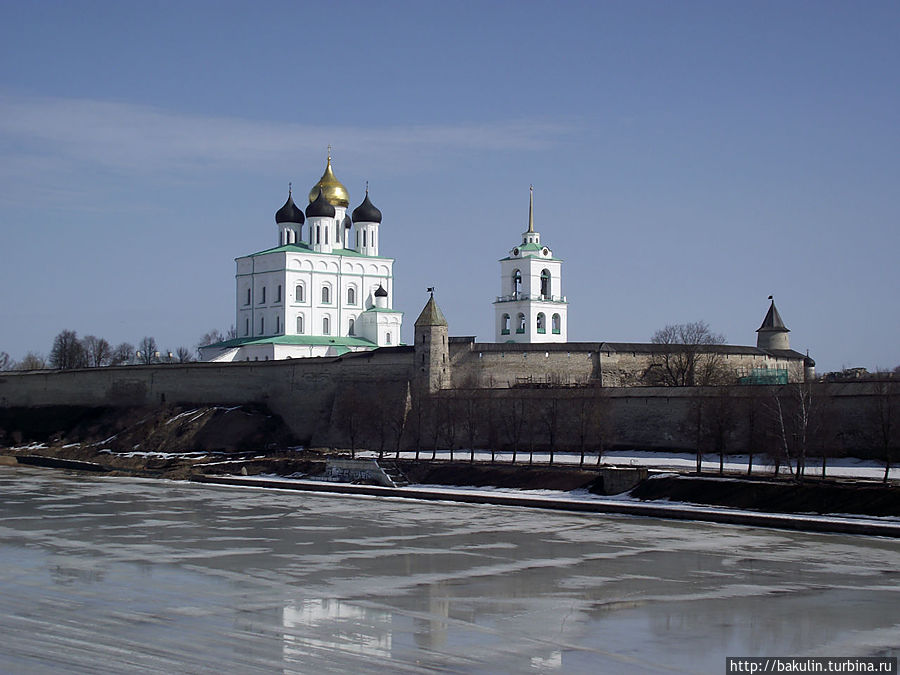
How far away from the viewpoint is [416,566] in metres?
16.7

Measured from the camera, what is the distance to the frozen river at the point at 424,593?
11453mm

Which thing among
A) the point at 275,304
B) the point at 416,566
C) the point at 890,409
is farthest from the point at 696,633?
the point at 275,304

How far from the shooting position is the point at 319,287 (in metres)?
49.8

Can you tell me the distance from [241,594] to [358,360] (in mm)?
22066

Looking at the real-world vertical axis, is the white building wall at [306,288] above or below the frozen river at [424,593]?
above

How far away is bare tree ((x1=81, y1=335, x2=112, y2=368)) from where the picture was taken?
7494cm

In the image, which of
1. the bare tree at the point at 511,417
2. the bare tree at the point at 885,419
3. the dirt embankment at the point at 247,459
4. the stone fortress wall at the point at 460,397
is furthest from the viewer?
the bare tree at the point at 511,417

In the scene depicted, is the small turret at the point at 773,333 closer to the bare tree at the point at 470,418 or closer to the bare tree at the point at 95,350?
the bare tree at the point at 470,418

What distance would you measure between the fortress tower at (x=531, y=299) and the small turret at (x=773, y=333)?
25.1 ft

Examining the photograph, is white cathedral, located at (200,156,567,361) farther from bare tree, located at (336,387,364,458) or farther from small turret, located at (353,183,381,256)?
bare tree, located at (336,387,364,458)

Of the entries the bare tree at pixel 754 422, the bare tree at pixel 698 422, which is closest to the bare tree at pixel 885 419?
the bare tree at pixel 754 422

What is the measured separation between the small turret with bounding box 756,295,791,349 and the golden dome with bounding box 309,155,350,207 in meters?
20.0

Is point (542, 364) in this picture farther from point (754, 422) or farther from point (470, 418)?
point (754, 422)

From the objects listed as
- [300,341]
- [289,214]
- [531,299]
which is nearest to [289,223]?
[289,214]
